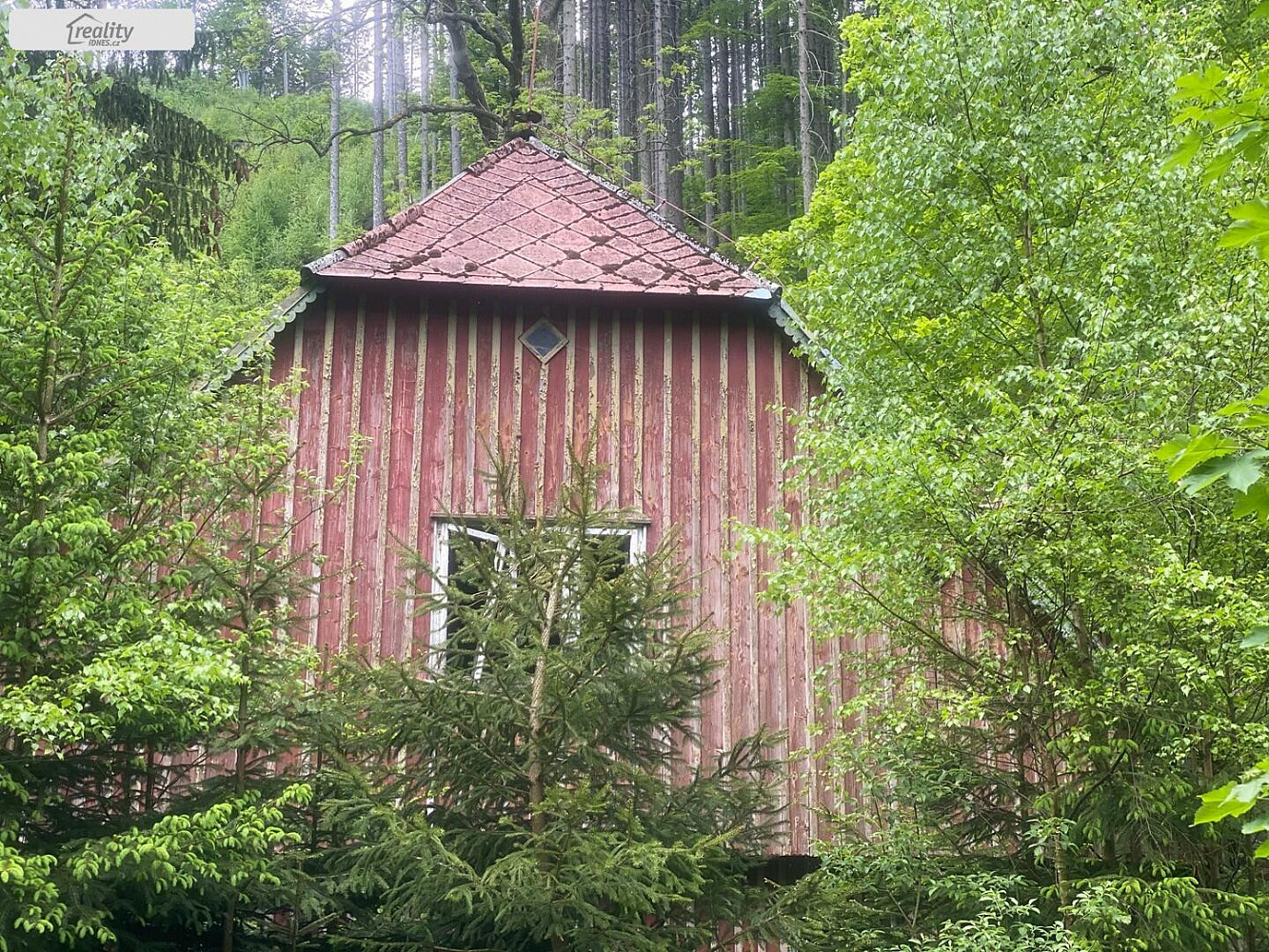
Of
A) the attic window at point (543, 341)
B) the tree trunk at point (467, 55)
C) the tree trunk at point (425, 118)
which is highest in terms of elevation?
the tree trunk at point (425, 118)

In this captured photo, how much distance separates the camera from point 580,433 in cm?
938

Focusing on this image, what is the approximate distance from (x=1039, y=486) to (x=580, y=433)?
13.0 feet

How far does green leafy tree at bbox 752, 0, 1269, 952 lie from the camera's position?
638 cm

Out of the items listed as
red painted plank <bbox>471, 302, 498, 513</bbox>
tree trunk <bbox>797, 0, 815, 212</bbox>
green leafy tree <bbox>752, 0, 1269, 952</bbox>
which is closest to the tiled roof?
red painted plank <bbox>471, 302, 498, 513</bbox>

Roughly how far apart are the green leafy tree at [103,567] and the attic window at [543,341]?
10.2 ft

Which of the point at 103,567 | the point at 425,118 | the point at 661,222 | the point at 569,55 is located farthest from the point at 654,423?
the point at 425,118

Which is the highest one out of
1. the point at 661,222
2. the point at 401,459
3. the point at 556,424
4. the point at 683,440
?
the point at 661,222

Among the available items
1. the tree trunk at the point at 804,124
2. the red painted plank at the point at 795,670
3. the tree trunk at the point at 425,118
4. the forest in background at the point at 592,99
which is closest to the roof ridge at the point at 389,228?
the red painted plank at the point at 795,670

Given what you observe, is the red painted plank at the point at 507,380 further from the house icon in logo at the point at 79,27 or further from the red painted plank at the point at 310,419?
the house icon in logo at the point at 79,27

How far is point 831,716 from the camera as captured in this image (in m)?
8.98

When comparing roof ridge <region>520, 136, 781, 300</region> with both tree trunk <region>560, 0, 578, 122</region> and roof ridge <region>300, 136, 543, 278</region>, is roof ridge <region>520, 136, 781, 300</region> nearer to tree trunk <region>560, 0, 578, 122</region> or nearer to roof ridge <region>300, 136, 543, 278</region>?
roof ridge <region>300, 136, 543, 278</region>

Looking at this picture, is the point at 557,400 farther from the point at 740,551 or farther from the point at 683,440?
the point at 740,551

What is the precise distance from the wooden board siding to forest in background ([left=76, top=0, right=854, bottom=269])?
893 centimetres

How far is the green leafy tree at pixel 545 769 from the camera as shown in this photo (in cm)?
560
